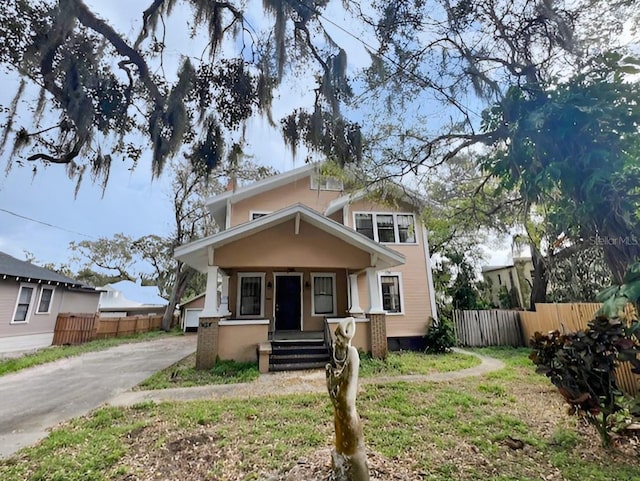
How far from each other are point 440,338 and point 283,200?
8143mm

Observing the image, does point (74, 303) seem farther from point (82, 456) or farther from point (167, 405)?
point (82, 456)

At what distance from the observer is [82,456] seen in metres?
3.69

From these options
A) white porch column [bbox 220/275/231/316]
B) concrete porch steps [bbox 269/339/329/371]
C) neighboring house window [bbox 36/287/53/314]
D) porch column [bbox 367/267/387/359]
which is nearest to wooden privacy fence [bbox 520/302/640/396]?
porch column [bbox 367/267/387/359]

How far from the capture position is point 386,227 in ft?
42.3

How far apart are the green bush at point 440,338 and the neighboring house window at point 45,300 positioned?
16.9 m

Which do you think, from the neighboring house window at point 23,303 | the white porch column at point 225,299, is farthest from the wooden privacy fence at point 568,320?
the neighboring house window at point 23,303

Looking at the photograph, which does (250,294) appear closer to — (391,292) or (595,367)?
(391,292)

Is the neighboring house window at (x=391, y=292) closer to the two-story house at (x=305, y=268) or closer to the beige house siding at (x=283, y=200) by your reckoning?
the two-story house at (x=305, y=268)

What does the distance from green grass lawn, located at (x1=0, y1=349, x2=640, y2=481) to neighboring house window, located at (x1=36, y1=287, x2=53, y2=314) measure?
12425 millimetres

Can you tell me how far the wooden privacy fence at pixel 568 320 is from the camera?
6031 mm

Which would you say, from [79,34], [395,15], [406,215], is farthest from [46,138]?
[406,215]

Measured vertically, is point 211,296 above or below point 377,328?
above

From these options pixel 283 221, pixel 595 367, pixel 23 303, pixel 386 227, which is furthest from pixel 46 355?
pixel 595 367

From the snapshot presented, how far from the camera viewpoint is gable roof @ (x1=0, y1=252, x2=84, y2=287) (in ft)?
40.1
